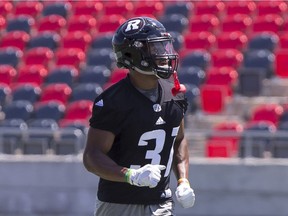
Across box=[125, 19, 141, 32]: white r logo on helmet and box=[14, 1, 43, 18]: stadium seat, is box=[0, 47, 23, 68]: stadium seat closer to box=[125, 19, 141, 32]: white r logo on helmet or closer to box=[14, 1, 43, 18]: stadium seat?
box=[14, 1, 43, 18]: stadium seat

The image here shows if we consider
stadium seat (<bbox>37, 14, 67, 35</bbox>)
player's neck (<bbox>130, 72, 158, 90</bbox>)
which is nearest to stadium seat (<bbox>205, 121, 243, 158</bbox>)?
player's neck (<bbox>130, 72, 158, 90</bbox>)

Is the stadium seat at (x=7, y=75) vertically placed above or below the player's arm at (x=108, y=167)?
below

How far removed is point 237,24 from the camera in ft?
46.0

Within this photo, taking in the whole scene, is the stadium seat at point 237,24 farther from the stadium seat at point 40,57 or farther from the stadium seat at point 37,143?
the stadium seat at point 37,143

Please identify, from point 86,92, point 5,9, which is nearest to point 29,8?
point 5,9

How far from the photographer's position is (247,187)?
384 inches

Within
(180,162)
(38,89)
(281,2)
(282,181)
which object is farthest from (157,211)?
(281,2)

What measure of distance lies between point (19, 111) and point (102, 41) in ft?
7.58

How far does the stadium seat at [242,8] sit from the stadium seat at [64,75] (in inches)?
101

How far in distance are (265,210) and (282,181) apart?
368 mm

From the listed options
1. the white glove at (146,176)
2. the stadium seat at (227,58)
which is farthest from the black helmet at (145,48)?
the stadium seat at (227,58)

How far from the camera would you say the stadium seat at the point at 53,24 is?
15.5 m

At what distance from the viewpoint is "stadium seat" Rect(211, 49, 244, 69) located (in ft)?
42.3

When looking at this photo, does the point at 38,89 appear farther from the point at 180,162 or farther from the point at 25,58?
the point at 180,162
